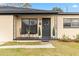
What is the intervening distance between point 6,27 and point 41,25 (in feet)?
14.5

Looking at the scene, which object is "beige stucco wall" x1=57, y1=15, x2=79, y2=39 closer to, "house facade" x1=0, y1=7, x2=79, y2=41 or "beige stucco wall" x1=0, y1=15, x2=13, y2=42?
"house facade" x1=0, y1=7, x2=79, y2=41

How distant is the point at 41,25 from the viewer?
26.3 meters

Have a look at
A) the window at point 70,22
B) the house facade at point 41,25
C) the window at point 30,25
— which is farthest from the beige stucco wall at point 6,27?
the window at point 70,22

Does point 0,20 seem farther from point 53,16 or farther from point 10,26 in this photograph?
point 53,16

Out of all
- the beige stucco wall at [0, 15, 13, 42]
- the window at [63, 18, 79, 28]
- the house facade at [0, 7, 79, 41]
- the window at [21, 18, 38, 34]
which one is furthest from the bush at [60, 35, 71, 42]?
the beige stucco wall at [0, 15, 13, 42]

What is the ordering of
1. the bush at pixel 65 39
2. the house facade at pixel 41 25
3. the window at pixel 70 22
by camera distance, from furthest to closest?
the window at pixel 70 22 → the house facade at pixel 41 25 → the bush at pixel 65 39

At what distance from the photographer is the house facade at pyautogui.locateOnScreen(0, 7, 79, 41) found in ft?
79.8

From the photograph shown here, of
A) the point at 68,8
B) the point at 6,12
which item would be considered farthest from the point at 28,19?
the point at 68,8

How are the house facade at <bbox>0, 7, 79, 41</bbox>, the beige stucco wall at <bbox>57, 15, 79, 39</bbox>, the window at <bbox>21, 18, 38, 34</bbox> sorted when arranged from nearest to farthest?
the house facade at <bbox>0, 7, 79, 41</bbox> → the beige stucco wall at <bbox>57, 15, 79, 39</bbox> → the window at <bbox>21, 18, 38, 34</bbox>

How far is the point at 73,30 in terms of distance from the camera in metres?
25.5

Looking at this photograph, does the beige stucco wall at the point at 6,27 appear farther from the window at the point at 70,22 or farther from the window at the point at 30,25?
the window at the point at 70,22

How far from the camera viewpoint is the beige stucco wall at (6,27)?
77.7ft

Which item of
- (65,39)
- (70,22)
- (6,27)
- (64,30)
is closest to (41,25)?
(64,30)

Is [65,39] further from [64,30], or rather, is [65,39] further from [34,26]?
[34,26]
